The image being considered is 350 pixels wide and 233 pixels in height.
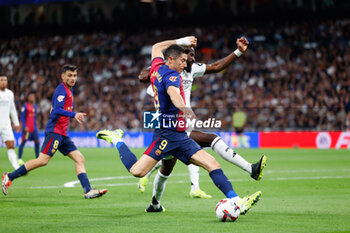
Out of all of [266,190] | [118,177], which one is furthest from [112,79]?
[266,190]

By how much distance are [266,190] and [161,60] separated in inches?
184

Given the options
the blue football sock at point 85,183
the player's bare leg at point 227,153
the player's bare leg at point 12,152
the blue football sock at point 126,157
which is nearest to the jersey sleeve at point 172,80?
the blue football sock at point 126,157

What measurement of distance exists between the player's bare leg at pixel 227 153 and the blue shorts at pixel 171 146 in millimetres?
1217

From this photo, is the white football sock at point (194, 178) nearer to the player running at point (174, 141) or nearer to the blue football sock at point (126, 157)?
the blue football sock at point (126, 157)

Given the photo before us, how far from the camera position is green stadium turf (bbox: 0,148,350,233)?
6.88m

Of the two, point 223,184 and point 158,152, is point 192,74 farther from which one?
point 223,184

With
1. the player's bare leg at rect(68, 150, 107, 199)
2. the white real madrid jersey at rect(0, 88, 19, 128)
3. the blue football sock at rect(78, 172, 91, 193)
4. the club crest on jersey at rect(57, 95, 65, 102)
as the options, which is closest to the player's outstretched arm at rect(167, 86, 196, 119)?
Answer: the player's bare leg at rect(68, 150, 107, 199)

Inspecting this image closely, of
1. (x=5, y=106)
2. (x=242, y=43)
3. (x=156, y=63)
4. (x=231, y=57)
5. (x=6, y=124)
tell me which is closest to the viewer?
(x=156, y=63)

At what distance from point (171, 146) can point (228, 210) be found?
43.0 inches

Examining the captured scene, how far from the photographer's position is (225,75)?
3334cm

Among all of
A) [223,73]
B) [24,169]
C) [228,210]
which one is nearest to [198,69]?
[228,210]

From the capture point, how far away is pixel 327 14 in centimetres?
3434

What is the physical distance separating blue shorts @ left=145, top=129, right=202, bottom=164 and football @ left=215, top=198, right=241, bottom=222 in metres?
0.75

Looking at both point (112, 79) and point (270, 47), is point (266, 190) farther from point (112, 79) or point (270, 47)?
point (112, 79)
